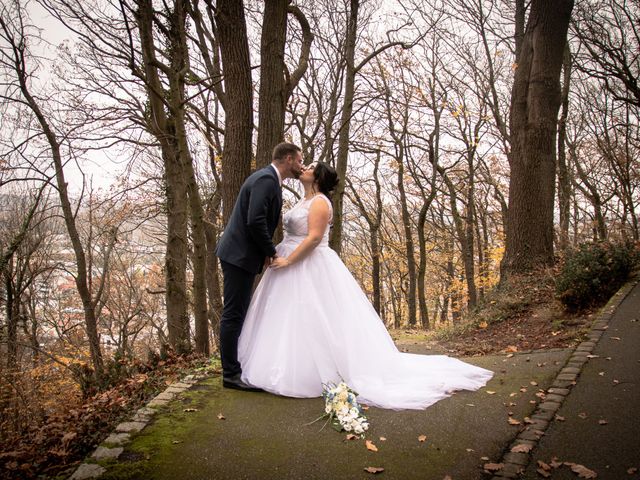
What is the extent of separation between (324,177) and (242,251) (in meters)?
1.22

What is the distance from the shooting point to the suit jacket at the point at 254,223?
4.26 meters

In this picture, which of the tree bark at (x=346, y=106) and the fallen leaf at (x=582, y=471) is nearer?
the fallen leaf at (x=582, y=471)

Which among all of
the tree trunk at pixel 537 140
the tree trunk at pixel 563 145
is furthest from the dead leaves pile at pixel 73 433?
the tree trunk at pixel 563 145

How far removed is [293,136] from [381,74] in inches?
175

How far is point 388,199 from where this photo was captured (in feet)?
97.0

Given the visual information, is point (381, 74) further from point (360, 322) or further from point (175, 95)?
point (360, 322)

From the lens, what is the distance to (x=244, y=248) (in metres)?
4.43

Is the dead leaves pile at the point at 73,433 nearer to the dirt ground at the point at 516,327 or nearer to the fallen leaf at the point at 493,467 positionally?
the fallen leaf at the point at 493,467

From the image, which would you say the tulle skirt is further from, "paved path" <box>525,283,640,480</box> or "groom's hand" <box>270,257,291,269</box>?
"paved path" <box>525,283,640,480</box>

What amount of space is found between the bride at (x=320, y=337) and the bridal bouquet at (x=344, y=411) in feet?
1.32

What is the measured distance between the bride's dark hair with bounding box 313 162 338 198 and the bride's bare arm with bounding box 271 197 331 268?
0.84 feet

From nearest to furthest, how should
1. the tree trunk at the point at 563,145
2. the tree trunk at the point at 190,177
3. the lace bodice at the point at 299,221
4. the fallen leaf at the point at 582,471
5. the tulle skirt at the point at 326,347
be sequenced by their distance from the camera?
1. the fallen leaf at the point at 582,471
2. the tulle skirt at the point at 326,347
3. the lace bodice at the point at 299,221
4. the tree trunk at the point at 190,177
5. the tree trunk at the point at 563,145

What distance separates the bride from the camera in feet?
13.9

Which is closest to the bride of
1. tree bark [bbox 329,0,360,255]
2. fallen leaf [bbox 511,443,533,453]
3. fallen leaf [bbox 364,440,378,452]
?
fallen leaf [bbox 364,440,378,452]
